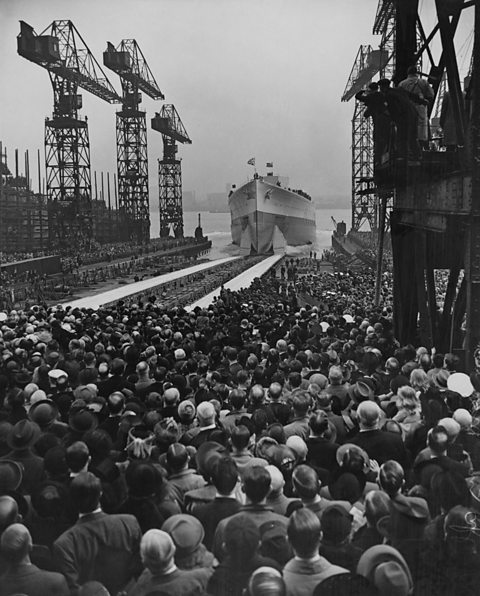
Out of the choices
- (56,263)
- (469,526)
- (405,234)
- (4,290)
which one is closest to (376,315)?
(405,234)

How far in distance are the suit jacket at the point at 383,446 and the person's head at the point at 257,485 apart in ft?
5.05

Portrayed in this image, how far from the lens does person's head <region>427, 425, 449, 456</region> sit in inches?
196

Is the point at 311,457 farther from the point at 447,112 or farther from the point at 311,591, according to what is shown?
the point at 447,112

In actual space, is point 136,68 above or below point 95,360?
above

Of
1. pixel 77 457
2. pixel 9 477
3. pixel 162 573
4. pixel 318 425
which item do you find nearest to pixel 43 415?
pixel 9 477

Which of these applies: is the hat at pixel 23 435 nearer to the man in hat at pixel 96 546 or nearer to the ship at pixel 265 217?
the man in hat at pixel 96 546

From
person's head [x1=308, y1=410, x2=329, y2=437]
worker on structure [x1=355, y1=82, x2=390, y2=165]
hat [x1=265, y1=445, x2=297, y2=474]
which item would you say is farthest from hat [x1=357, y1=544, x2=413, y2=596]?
worker on structure [x1=355, y1=82, x2=390, y2=165]

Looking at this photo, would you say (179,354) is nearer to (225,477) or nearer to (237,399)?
(237,399)

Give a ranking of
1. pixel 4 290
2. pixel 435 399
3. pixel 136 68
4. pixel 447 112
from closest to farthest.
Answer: pixel 435 399
pixel 447 112
pixel 4 290
pixel 136 68

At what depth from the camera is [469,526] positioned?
154 inches

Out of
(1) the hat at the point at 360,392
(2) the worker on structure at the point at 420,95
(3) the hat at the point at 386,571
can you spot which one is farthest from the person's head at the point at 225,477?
(2) the worker on structure at the point at 420,95

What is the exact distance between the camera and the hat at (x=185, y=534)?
370cm

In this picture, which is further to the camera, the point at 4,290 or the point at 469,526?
the point at 4,290

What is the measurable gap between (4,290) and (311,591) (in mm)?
27518
